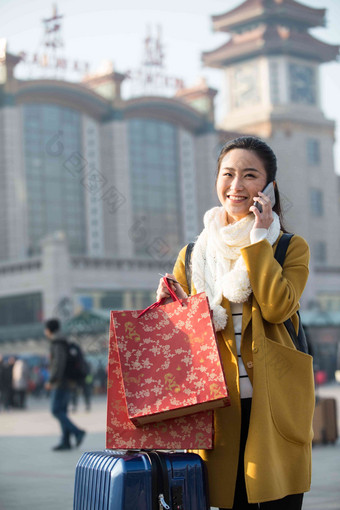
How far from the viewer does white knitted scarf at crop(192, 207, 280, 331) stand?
319 cm

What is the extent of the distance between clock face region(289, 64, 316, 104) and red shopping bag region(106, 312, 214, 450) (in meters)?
68.0

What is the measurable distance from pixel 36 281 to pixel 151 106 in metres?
17.8

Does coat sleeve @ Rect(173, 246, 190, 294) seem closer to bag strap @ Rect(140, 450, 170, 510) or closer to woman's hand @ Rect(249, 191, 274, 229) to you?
woman's hand @ Rect(249, 191, 274, 229)

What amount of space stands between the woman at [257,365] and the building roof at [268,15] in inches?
2726

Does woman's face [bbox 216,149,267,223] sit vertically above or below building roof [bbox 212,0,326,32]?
below

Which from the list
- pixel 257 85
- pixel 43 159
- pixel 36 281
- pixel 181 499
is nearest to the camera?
pixel 181 499

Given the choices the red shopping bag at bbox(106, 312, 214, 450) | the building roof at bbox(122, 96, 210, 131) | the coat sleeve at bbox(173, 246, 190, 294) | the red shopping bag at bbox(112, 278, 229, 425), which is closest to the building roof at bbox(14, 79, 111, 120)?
the building roof at bbox(122, 96, 210, 131)

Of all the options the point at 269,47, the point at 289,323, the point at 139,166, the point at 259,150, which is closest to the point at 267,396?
the point at 289,323

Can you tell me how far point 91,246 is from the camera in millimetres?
57000

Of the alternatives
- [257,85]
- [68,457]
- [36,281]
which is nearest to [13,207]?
[36,281]

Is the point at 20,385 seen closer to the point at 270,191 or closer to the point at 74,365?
the point at 74,365

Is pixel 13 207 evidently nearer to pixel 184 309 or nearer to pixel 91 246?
pixel 91 246

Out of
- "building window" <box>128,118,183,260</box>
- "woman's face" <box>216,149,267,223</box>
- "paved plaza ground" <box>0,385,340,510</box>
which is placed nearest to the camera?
"woman's face" <box>216,149,267,223</box>

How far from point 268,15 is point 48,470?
6488 cm
